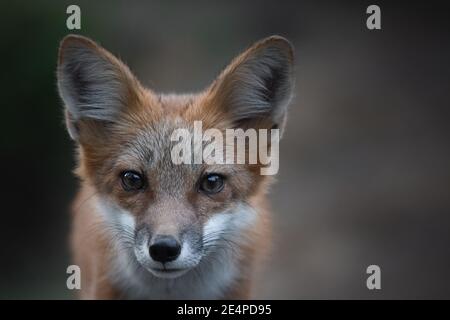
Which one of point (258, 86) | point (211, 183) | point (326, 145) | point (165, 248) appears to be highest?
point (326, 145)

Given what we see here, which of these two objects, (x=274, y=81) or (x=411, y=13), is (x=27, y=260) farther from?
(x=411, y=13)

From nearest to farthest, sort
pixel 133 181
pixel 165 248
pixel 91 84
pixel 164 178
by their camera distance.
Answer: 1. pixel 165 248
2. pixel 164 178
3. pixel 133 181
4. pixel 91 84

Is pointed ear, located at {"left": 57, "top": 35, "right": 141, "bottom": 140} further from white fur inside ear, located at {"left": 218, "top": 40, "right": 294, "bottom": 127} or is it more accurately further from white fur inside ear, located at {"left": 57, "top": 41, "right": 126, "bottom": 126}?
white fur inside ear, located at {"left": 218, "top": 40, "right": 294, "bottom": 127}

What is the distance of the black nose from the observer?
12.9ft

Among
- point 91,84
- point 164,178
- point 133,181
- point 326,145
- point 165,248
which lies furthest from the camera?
point 326,145

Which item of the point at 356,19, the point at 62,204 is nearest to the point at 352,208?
the point at 356,19

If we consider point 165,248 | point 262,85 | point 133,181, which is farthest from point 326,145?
point 165,248

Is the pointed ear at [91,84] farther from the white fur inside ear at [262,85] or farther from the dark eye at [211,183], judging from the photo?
the dark eye at [211,183]

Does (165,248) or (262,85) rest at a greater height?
(262,85)

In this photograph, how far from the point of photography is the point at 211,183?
171 inches

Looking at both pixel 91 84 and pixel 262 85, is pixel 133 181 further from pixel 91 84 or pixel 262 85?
pixel 262 85

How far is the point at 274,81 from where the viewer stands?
182 inches

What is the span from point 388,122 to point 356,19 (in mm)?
1814

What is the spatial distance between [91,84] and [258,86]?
110 cm
